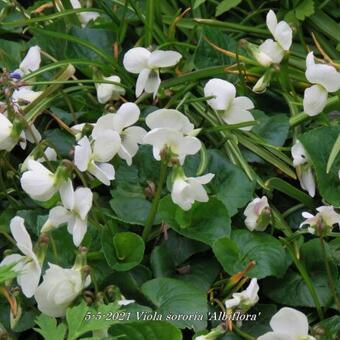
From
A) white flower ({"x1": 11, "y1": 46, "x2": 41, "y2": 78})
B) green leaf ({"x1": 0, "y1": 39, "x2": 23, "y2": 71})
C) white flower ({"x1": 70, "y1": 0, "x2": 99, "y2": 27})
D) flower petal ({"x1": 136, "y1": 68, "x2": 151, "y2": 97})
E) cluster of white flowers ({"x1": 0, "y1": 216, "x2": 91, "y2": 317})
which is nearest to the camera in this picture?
cluster of white flowers ({"x1": 0, "y1": 216, "x2": 91, "y2": 317})

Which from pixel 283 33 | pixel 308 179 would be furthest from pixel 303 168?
pixel 283 33

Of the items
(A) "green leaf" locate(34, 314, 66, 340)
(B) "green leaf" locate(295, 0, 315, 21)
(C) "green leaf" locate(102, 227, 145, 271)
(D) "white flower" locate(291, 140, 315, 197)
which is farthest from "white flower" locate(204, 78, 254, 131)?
(A) "green leaf" locate(34, 314, 66, 340)

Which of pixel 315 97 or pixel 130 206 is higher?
pixel 315 97

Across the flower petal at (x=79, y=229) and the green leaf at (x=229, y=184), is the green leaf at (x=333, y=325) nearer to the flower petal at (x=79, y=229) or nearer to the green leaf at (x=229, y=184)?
the green leaf at (x=229, y=184)

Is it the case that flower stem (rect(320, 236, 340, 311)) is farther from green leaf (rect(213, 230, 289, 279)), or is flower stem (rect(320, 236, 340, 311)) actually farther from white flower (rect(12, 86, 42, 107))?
white flower (rect(12, 86, 42, 107))

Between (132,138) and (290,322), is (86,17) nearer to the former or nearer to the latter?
(132,138)

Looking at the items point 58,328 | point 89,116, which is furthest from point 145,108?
point 58,328
